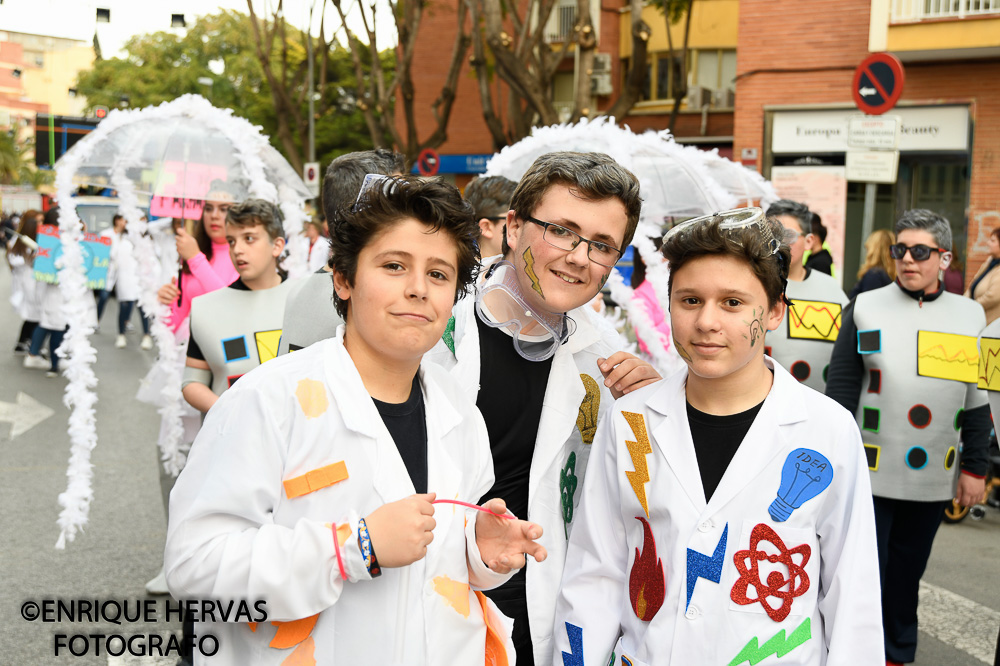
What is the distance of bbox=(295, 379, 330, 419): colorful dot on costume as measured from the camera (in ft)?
6.16

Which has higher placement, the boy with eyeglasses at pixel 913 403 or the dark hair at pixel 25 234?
the dark hair at pixel 25 234

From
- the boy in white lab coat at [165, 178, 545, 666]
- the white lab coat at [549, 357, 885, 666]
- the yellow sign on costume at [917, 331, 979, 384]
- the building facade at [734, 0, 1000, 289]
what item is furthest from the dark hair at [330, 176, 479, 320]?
the building facade at [734, 0, 1000, 289]

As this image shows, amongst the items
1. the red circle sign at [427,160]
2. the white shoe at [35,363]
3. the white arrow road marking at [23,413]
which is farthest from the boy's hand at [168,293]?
the red circle sign at [427,160]

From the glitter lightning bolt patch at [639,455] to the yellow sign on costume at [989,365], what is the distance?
5.08 ft

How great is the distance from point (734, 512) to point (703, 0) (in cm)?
2608

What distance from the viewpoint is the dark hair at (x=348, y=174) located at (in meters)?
3.09

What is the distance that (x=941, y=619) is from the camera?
5086 mm

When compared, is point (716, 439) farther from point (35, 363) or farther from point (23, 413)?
point (35, 363)

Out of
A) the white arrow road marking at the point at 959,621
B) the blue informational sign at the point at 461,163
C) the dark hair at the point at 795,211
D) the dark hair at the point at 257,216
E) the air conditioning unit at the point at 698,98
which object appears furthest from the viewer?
the blue informational sign at the point at 461,163

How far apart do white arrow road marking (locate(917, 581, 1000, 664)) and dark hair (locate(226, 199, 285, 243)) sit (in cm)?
396

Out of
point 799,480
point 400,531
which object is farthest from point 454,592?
point 799,480

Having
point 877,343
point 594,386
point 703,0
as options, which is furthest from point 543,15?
point 594,386

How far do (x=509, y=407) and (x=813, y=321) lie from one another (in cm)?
298

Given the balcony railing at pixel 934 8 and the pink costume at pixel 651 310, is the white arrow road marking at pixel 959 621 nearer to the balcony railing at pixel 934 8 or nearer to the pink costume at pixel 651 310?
the pink costume at pixel 651 310
